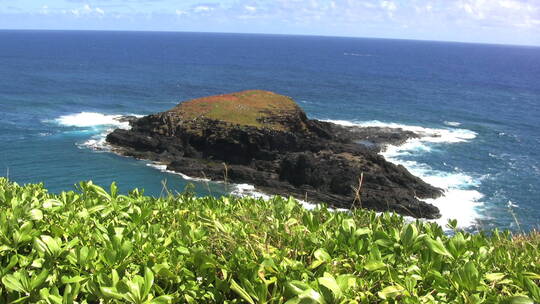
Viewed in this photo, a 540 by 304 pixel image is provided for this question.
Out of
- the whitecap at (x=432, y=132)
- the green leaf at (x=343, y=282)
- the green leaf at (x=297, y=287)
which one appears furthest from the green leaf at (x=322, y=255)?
the whitecap at (x=432, y=132)

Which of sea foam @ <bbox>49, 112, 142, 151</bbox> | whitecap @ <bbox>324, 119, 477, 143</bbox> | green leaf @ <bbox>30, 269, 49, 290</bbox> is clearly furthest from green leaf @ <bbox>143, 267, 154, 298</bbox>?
whitecap @ <bbox>324, 119, 477, 143</bbox>

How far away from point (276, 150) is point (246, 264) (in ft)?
131

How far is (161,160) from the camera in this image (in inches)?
1674

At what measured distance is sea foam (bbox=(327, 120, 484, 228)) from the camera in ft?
113

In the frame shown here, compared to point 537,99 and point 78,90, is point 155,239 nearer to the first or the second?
point 78,90

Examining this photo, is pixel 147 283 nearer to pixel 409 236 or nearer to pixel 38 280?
pixel 38 280

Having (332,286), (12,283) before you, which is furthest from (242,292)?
(12,283)

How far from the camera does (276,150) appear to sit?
43.1 metres

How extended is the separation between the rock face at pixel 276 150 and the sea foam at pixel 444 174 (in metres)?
1.21

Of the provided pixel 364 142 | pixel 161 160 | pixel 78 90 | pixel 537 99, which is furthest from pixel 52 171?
pixel 537 99

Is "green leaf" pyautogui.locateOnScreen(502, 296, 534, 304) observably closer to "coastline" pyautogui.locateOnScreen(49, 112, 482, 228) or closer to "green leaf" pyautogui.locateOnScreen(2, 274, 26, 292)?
"green leaf" pyautogui.locateOnScreen(2, 274, 26, 292)

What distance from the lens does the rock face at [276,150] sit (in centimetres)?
3597

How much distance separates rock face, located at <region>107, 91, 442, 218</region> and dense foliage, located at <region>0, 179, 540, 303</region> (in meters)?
27.4

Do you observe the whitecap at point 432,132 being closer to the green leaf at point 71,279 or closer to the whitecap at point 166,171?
the whitecap at point 166,171
